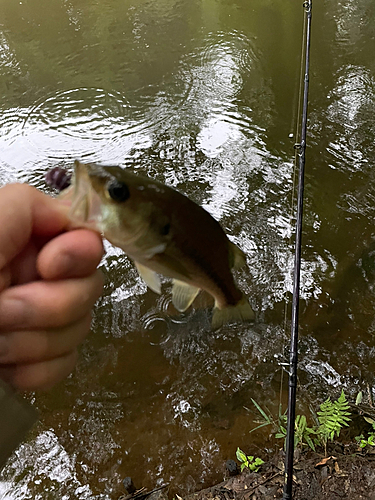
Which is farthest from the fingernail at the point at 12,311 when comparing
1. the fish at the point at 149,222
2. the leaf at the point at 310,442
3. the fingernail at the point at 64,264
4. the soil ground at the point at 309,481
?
the leaf at the point at 310,442

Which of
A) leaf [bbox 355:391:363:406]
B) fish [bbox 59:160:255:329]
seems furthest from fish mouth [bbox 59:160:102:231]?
leaf [bbox 355:391:363:406]

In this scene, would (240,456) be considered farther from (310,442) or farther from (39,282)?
(39,282)

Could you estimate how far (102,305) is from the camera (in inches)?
124

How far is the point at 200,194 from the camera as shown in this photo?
3859 millimetres

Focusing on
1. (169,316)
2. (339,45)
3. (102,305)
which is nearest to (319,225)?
(169,316)

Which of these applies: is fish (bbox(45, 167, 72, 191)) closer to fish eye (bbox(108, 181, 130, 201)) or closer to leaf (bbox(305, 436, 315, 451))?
fish eye (bbox(108, 181, 130, 201))

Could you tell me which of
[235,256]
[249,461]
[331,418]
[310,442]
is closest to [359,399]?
[331,418]

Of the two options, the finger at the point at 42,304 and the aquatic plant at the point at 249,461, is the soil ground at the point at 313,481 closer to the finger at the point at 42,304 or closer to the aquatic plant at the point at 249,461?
the aquatic plant at the point at 249,461

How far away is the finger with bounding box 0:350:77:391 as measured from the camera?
3.38 feet

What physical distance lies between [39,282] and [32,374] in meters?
0.29

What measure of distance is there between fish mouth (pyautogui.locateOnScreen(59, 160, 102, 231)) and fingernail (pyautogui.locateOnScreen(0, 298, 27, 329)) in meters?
0.26

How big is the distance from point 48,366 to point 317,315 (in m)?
2.52

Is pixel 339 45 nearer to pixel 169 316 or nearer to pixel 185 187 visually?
pixel 185 187

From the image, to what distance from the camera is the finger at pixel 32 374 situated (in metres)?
1.03
